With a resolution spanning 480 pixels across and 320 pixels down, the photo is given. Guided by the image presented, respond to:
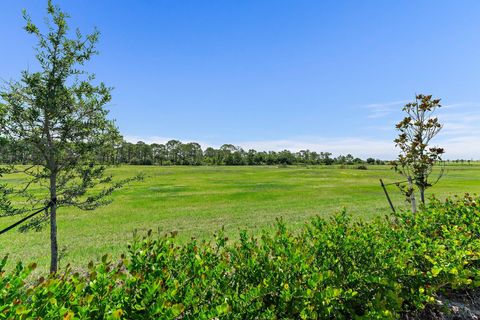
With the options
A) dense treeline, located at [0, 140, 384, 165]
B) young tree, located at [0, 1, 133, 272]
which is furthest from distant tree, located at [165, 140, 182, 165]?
young tree, located at [0, 1, 133, 272]

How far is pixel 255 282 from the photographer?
3447 millimetres

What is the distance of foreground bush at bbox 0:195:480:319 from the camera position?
230 cm

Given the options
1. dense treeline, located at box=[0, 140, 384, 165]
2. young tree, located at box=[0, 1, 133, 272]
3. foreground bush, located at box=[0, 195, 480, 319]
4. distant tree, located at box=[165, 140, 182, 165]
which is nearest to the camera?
foreground bush, located at box=[0, 195, 480, 319]

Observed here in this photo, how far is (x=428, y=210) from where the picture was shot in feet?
21.4

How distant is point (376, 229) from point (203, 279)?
153 inches

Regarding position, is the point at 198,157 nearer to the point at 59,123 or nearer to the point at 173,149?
the point at 173,149

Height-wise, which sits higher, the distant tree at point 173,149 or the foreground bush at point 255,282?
the distant tree at point 173,149

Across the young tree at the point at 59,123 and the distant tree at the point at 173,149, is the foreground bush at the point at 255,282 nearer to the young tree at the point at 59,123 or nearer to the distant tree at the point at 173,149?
the young tree at the point at 59,123

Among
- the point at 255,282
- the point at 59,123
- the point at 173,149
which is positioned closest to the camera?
the point at 255,282

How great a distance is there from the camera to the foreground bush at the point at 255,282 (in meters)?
2.30

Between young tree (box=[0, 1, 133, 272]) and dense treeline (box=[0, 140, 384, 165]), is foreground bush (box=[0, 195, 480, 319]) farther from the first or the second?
dense treeline (box=[0, 140, 384, 165])

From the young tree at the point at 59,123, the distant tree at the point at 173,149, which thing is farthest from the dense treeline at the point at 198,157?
the young tree at the point at 59,123

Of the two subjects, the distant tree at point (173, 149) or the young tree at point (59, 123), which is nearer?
the young tree at point (59, 123)

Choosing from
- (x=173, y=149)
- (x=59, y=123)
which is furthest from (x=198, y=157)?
(x=59, y=123)
